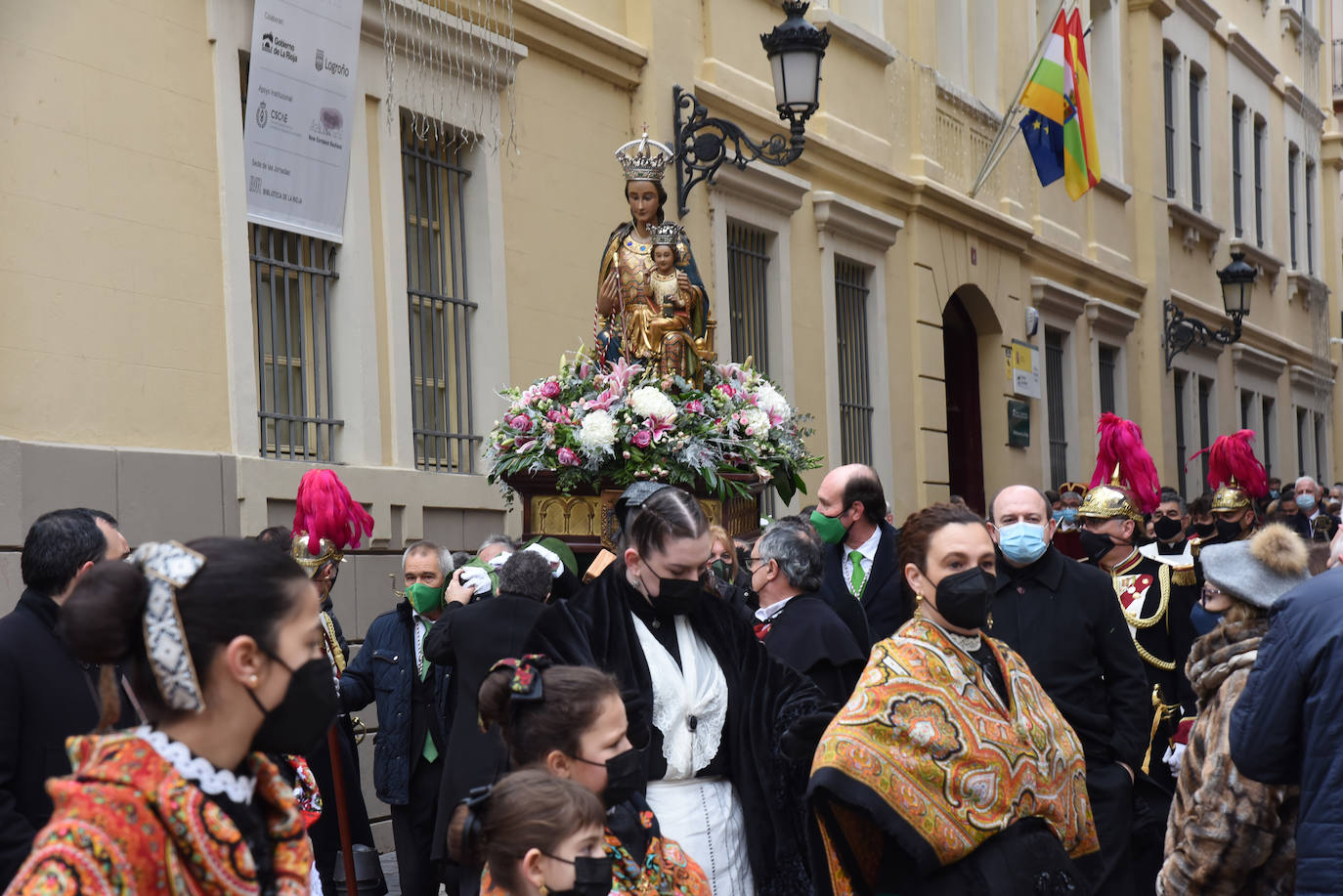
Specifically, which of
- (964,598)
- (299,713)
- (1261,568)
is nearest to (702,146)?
(1261,568)

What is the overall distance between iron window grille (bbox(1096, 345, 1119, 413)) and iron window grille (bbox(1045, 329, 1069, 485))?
1.31 meters

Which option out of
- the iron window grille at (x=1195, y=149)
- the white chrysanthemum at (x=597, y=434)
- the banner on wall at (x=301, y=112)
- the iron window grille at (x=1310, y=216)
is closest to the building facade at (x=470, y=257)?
the banner on wall at (x=301, y=112)

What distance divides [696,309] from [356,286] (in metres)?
2.17

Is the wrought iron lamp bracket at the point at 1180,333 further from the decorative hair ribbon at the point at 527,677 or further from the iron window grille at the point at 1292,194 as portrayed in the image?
the decorative hair ribbon at the point at 527,677

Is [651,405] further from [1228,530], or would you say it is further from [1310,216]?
[1310,216]

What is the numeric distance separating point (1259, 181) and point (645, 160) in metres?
23.1

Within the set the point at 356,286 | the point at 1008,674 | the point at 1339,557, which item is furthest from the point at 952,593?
the point at 356,286

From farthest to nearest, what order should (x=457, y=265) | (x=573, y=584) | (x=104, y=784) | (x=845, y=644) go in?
(x=457, y=265), (x=573, y=584), (x=845, y=644), (x=104, y=784)

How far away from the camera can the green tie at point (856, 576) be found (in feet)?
23.1

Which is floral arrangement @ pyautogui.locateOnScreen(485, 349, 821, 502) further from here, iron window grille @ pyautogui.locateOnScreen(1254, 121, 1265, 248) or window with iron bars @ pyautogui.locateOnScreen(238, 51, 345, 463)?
iron window grille @ pyautogui.locateOnScreen(1254, 121, 1265, 248)

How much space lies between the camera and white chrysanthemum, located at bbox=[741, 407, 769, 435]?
7652 mm

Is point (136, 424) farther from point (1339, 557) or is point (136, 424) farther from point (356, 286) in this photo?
point (1339, 557)

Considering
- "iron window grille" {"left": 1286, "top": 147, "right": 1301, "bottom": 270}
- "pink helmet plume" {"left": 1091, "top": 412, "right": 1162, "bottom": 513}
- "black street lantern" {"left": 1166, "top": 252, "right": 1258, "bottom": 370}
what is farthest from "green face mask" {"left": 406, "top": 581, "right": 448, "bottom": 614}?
"iron window grille" {"left": 1286, "top": 147, "right": 1301, "bottom": 270}

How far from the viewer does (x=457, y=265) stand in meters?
10.6
